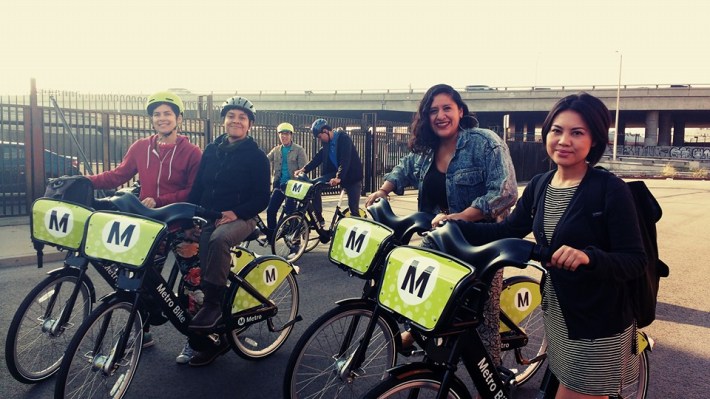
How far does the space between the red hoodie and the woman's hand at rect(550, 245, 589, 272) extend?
10.3ft

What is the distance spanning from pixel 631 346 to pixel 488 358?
58cm

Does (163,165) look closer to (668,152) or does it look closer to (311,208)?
(311,208)

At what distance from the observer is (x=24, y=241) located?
8.19 meters

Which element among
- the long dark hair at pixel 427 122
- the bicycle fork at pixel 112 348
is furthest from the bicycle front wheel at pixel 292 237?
the bicycle fork at pixel 112 348

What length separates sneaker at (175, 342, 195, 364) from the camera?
3980 millimetres

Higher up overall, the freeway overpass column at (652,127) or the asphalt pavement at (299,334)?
the freeway overpass column at (652,127)

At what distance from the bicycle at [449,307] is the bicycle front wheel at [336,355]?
64 cm

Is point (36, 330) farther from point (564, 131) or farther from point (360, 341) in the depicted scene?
A: point (564, 131)

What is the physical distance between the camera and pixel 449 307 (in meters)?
2.10

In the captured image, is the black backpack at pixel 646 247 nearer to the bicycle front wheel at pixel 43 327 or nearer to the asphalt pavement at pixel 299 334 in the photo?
the asphalt pavement at pixel 299 334

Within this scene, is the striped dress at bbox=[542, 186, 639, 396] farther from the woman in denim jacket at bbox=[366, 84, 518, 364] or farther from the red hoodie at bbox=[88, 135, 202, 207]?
the red hoodie at bbox=[88, 135, 202, 207]

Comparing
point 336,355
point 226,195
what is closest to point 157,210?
point 226,195

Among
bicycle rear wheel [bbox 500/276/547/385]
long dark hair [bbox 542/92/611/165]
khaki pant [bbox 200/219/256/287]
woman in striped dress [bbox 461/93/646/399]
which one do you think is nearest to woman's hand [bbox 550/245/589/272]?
woman in striped dress [bbox 461/93/646/399]

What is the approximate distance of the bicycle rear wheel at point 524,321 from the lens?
3.59m
